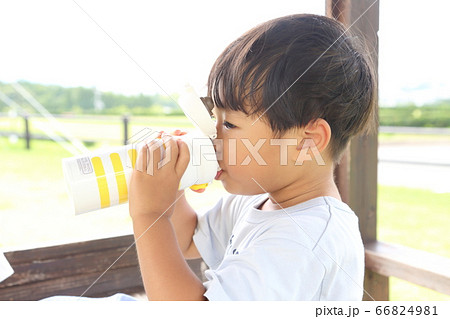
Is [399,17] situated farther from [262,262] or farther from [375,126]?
[262,262]

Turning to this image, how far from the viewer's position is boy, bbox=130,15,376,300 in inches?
23.8

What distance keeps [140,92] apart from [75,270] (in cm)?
296

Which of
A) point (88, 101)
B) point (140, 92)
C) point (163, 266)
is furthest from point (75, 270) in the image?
point (88, 101)

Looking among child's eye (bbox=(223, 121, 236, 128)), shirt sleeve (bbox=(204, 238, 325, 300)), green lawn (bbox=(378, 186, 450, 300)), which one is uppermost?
child's eye (bbox=(223, 121, 236, 128))

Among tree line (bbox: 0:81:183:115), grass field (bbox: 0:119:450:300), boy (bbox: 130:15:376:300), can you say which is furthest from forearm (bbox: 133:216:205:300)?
tree line (bbox: 0:81:183:115)

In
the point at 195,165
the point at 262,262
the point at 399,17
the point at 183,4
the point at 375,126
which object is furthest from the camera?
the point at 183,4

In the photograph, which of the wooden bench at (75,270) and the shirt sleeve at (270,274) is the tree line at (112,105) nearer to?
the wooden bench at (75,270)

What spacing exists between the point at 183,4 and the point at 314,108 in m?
0.89

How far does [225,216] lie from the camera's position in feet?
3.00

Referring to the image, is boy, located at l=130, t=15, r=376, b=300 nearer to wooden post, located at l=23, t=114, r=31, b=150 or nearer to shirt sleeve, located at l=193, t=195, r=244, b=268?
shirt sleeve, located at l=193, t=195, r=244, b=268

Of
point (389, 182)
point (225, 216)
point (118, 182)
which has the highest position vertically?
point (118, 182)

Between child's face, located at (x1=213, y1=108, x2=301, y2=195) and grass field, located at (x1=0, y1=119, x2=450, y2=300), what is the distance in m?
1.41

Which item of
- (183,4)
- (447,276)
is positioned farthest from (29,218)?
(447,276)

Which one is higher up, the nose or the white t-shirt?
the nose
